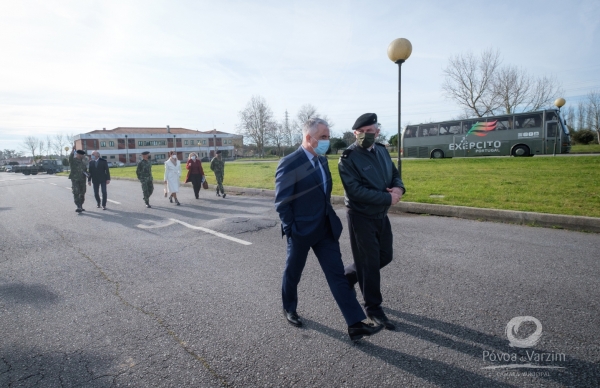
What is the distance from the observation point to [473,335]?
8.61 ft

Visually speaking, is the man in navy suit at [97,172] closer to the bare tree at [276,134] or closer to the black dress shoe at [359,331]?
the black dress shoe at [359,331]

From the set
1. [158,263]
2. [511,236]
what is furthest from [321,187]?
[511,236]

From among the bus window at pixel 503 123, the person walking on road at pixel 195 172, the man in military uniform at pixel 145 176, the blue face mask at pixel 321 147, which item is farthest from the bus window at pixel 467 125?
the blue face mask at pixel 321 147

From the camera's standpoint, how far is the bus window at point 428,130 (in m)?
27.5

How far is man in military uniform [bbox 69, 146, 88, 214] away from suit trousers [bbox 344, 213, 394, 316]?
9621 millimetres

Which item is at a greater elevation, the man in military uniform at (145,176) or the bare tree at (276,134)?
the bare tree at (276,134)

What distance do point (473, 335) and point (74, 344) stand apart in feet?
10.5

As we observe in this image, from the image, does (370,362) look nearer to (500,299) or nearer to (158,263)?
(500,299)

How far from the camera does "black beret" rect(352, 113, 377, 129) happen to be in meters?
2.82

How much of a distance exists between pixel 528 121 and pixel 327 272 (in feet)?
82.9

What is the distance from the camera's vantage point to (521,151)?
22.8 meters

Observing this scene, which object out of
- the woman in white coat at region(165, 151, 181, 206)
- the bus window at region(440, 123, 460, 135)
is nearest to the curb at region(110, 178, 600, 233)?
the woman in white coat at region(165, 151, 181, 206)

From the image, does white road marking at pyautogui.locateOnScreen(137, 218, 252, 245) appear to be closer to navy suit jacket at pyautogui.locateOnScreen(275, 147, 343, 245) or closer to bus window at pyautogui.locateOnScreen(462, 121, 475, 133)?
navy suit jacket at pyautogui.locateOnScreen(275, 147, 343, 245)

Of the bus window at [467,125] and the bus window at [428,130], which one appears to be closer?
the bus window at [467,125]
